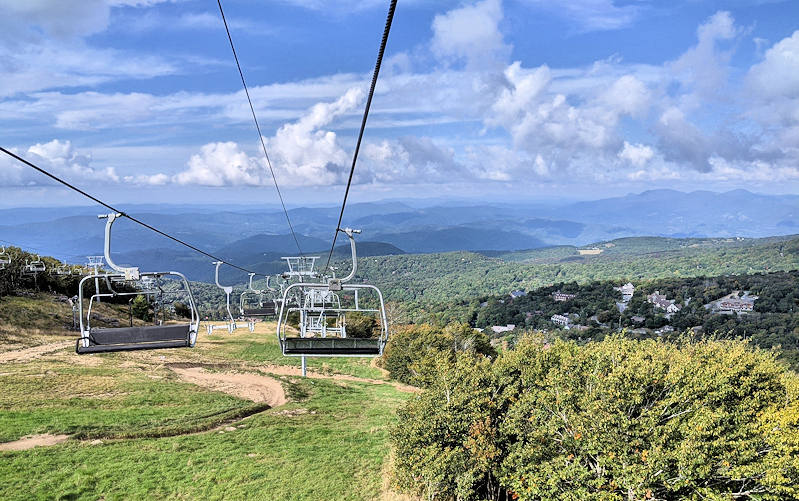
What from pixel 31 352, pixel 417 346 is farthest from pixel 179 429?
pixel 417 346

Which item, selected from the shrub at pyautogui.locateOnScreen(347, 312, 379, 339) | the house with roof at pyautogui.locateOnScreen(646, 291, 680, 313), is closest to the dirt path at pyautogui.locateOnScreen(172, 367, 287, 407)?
the shrub at pyautogui.locateOnScreen(347, 312, 379, 339)

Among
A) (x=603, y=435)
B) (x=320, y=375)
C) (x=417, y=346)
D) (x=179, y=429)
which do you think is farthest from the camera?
(x=417, y=346)

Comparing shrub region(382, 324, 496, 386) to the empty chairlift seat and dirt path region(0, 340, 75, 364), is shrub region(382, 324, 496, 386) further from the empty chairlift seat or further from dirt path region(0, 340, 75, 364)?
the empty chairlift seat

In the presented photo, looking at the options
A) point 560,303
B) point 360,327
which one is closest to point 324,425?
point 360,327

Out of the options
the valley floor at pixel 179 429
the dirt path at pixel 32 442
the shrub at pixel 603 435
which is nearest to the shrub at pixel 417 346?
the valley floor at pixel 179 429

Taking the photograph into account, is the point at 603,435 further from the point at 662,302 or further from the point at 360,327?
the point at 662,302

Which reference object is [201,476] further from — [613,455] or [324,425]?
[613,455]

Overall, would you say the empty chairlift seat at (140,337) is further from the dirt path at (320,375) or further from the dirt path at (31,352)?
the dirt path at (31,352)
